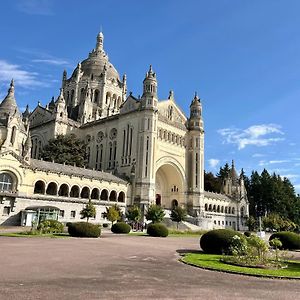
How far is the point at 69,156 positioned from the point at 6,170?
23261 millimetres

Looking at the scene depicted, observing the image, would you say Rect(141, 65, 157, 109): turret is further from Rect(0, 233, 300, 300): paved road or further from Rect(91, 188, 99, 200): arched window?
Rect(0, 233, 300, 300): paved road

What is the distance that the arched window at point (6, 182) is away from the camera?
1994 inches

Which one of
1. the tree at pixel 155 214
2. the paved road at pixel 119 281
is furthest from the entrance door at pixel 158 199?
the paved road at pixel 119 281

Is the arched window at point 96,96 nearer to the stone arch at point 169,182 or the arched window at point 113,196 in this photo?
the stone arch at point 169,182

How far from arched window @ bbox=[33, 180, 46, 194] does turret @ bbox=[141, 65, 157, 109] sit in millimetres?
27422

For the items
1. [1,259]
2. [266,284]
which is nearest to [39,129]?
[1,259]

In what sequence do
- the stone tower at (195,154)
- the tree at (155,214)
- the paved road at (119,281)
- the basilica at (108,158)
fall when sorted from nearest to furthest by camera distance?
1. the paved road at (119,281)
2. the basilica at (108,158)
3. the tree at (155,214)
4. the stone tower at (195,154)

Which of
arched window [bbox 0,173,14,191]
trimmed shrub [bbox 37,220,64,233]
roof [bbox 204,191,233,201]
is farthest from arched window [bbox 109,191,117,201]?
roof [bbox 204,191,233,201]

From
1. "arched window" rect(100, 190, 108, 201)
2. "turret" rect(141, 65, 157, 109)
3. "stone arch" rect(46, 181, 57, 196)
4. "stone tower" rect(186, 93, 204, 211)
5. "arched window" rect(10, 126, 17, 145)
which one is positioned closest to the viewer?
"stone arch" rect(46, 181, 57, 196)

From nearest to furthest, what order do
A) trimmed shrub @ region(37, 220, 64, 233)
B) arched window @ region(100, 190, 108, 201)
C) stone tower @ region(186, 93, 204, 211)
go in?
trimmed shrub @ region(37, 220, 64, 233)
arched window @ region(100, 190, 108, 201)
stone tower @ region(186, 93, 204, 211)

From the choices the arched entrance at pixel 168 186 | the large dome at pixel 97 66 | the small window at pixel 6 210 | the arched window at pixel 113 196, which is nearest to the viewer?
the small window at pixel 6 210

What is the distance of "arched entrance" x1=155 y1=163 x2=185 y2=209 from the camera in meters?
81.1

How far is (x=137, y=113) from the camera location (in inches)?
2908

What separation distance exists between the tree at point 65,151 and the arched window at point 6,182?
2088 cm
